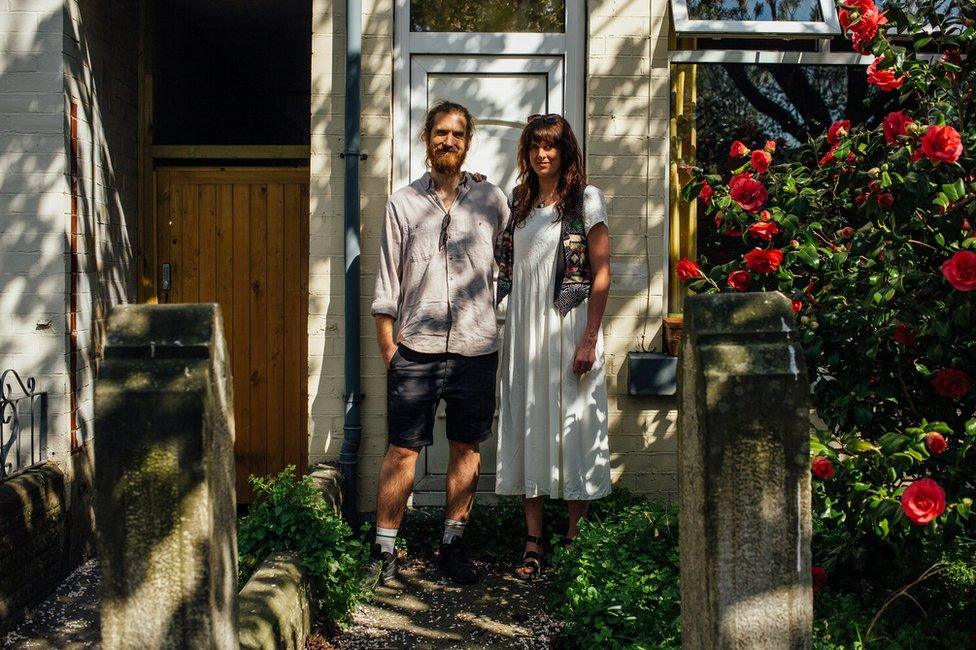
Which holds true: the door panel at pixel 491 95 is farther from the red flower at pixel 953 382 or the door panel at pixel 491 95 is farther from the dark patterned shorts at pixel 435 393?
the red flower at pixel 953 382

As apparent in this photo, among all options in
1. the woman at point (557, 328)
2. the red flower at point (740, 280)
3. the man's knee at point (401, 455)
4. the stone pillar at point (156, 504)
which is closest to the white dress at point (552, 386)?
the woman at point (557, 328)

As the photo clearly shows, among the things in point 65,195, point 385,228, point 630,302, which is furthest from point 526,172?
point 65,195

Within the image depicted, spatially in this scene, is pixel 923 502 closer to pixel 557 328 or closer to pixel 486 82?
pixel 557 328

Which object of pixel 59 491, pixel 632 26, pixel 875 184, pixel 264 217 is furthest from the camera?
pixel 264 217

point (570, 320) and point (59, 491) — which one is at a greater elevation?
point (570, 320)

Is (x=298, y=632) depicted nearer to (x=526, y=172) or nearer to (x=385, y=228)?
(x=385, y=228)

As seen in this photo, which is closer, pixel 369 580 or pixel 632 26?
pixel 369 580

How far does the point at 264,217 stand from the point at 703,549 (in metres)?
4.53

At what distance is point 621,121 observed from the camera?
18.0ft

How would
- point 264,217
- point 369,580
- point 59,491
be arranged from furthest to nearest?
point 264,217
point 59,491
point 369,580

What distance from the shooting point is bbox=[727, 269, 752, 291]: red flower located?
383 centimetres

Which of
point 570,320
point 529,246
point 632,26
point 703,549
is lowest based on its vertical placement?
point 703,549

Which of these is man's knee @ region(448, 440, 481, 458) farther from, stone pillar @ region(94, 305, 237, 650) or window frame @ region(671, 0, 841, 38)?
window frame @ region(671, 0, 841, 38)

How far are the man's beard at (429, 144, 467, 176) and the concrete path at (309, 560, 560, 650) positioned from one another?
76.2 inches
